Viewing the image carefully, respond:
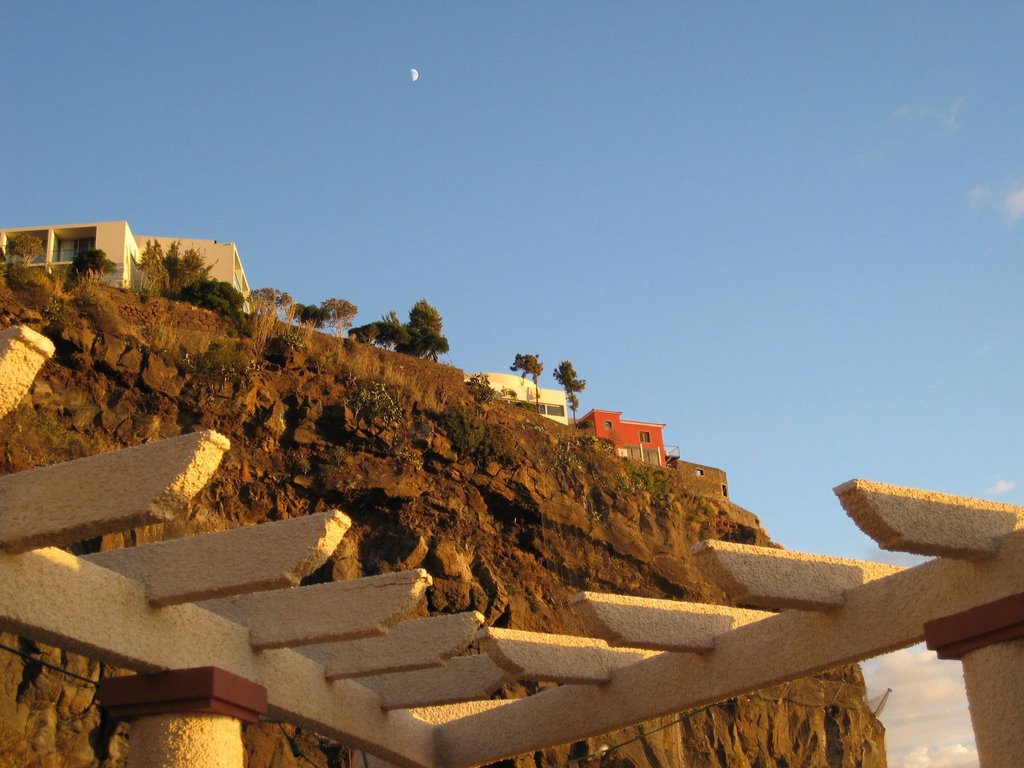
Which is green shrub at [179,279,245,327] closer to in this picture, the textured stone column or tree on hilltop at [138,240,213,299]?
tree on hilltop at [138,240,213,299]

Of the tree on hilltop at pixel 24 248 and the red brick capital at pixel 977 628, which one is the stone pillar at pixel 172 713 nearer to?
the red brick capital at pixel 977 628

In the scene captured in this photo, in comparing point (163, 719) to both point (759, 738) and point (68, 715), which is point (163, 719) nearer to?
point (68, 715)

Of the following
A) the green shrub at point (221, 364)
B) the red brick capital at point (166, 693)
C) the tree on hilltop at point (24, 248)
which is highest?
the tree on hilltop at point (24, 248)

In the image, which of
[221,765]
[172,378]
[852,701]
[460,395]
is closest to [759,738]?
[852,701]

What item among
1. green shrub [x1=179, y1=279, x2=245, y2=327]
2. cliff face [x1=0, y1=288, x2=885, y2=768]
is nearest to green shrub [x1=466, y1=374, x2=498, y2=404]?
cliff face [x1=0, y1=288, x2=885, y2=768]

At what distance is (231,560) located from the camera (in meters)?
5.66

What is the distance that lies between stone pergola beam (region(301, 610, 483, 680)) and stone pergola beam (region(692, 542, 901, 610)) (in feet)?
5.91

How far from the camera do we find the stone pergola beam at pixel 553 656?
7301mm

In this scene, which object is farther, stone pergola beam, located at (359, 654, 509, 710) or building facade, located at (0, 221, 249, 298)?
building facade, located at (0, 221, 249, 298)

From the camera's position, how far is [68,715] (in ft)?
34.7

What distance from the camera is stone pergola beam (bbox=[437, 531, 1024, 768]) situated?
238 inches

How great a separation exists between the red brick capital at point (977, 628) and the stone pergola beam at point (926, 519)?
272mm

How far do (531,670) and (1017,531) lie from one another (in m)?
3.06

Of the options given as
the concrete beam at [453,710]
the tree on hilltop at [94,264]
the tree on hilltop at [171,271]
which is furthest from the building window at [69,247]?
the concrete beam at [453,710]
